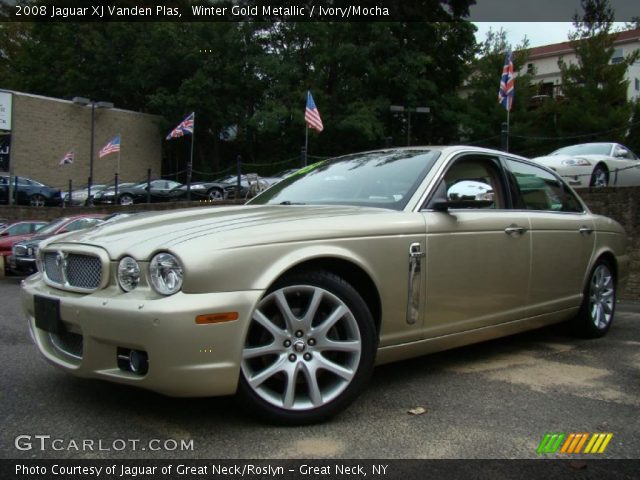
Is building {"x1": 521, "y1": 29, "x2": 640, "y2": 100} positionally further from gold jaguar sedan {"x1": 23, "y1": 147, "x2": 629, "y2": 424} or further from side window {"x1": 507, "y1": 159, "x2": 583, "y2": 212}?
gold jaguar sedan {"x1": 23, "y1": 147, "x2": 629, "y2": 424}

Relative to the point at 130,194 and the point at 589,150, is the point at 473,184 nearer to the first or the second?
the point at 589,150

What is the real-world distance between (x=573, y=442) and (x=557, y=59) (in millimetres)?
50790

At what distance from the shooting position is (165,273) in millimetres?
2723

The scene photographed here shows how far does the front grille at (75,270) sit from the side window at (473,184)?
6.75ft

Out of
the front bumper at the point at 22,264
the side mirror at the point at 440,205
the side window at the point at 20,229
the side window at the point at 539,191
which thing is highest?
the side window at the point at 539,191

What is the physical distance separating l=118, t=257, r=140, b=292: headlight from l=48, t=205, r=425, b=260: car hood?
47 mm

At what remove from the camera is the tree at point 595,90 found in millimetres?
28891

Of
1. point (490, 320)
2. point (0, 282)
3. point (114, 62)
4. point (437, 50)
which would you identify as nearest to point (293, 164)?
point (437, 50)

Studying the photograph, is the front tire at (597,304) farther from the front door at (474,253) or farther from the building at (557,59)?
the building at (557,59)

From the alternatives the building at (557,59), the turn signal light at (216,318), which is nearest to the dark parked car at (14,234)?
the turn signal light at (216,318)

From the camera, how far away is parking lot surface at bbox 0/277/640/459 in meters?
2.63

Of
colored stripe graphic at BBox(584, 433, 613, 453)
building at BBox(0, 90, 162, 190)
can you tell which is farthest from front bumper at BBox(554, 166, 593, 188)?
building at BBox(0, 90, 162, 190)

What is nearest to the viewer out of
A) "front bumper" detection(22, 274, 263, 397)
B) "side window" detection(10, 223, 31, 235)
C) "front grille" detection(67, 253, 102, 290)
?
"front bumper" detection(22, 274, 263, 397)

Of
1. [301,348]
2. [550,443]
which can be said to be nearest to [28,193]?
[301,348]
